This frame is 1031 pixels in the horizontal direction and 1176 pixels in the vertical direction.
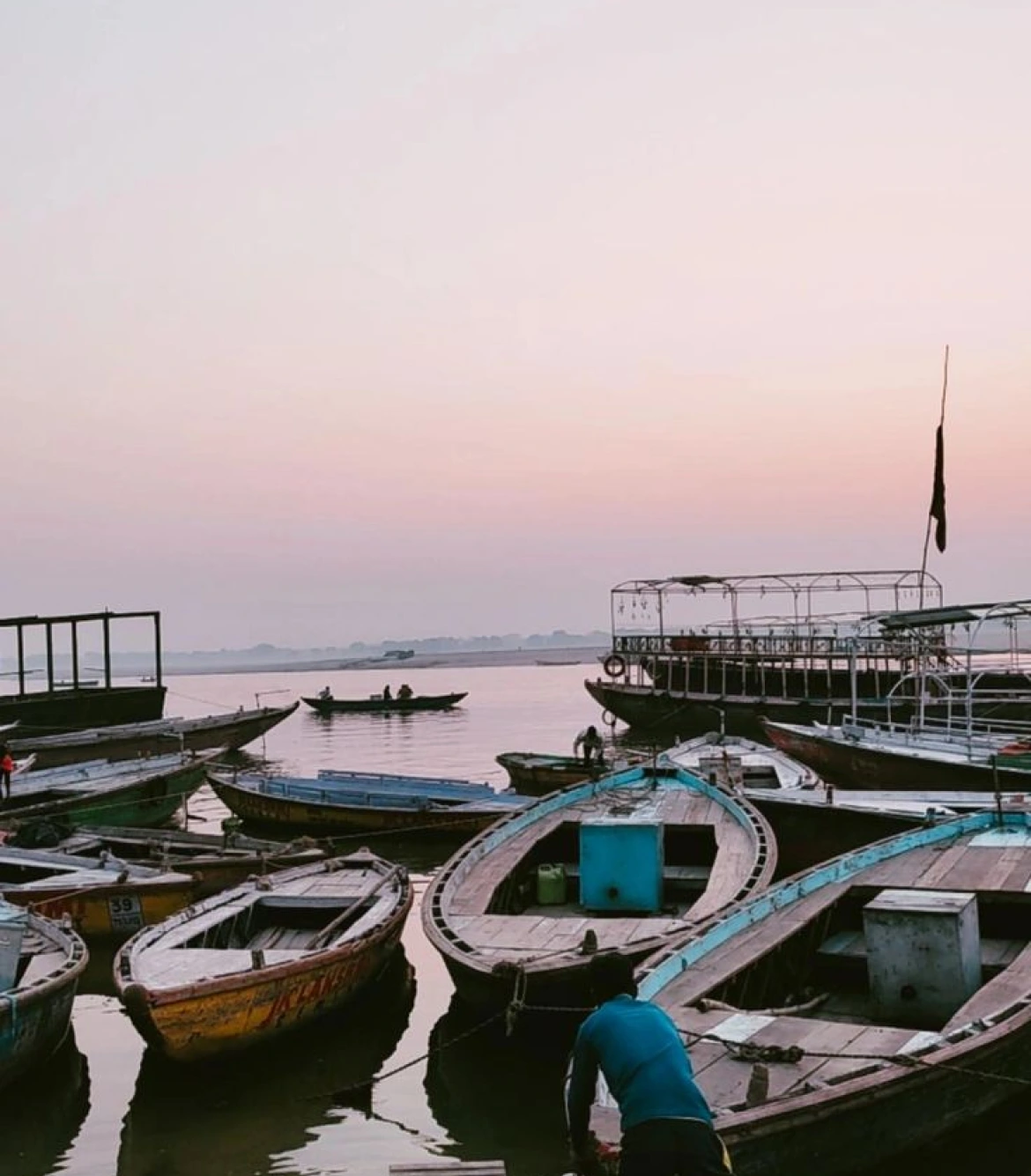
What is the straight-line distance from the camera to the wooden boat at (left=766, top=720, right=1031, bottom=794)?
73.0ft

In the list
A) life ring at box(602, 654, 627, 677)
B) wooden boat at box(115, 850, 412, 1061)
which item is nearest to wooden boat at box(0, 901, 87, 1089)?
→ wooden boat at box(115, 850, 412, 1061)

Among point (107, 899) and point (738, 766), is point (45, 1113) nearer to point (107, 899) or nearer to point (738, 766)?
point (107, 899)

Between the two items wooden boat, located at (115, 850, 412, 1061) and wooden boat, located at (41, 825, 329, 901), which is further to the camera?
wooden boat, located at (41, 825, 329, 901)

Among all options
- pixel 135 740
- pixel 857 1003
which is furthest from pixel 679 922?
pixel 135 740

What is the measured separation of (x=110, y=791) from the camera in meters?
26.0

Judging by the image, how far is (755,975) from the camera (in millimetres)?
10227

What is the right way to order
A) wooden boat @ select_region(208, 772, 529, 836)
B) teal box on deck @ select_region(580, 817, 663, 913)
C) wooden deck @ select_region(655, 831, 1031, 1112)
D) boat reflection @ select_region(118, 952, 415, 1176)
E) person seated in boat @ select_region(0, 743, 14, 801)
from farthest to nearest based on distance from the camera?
person seated in boat @ select_region(0, 743, 14, 801)
wooden boat @ select_region(208, 772, 529, 836)
teal box on deck @ select_region(580, 817, 663, 913)
boat reflection @ select_region(118, 952, 415, 1176)
wooden deck @ select_region(655, 831, 1031, 1112)

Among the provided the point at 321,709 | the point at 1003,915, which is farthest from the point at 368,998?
the point at 321,709

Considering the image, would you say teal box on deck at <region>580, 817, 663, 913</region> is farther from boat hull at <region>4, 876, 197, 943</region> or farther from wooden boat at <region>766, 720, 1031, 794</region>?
wooden boat at <region>766, 720, 1031, 794</region>

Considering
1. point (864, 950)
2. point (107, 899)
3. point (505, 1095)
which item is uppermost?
point (864, 950)

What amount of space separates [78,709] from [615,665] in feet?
88.2

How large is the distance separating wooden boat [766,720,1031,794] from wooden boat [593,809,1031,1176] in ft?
29.2

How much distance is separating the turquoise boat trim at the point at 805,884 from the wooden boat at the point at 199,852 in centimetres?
777

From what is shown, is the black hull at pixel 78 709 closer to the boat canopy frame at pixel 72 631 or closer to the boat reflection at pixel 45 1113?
the boat canopy frame at pixel 72 631
